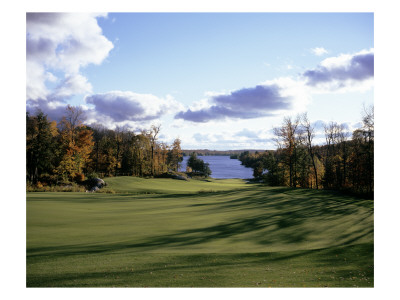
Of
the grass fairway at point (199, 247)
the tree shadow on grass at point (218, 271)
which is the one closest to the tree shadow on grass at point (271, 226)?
the grass fairway at point (199, 247)

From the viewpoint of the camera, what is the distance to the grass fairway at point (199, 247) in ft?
20.9

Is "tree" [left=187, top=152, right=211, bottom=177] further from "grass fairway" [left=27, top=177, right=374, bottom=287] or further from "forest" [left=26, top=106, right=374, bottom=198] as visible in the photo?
"grass fairway" [left=27, top=177, right=374, bottom=287]

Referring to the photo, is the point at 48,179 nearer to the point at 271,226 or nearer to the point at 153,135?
the point at 153,135

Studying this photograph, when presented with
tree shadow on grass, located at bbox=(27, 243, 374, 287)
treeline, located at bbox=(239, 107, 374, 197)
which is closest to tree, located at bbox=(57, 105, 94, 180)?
treeline, located at bbox=(239, 107, 374, 197)

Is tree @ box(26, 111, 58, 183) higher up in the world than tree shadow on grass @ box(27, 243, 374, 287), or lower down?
higher up

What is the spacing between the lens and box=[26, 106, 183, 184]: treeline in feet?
96.8

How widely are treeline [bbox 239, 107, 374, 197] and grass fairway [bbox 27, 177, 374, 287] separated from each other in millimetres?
11105

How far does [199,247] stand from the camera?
8.62 metres

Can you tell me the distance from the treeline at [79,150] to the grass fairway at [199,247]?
1784cm

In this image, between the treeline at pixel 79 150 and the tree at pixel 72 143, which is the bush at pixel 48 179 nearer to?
the treeline at pixel 79 150

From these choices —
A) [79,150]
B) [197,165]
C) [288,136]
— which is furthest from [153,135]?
[197,165]

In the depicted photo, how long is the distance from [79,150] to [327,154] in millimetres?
37545
